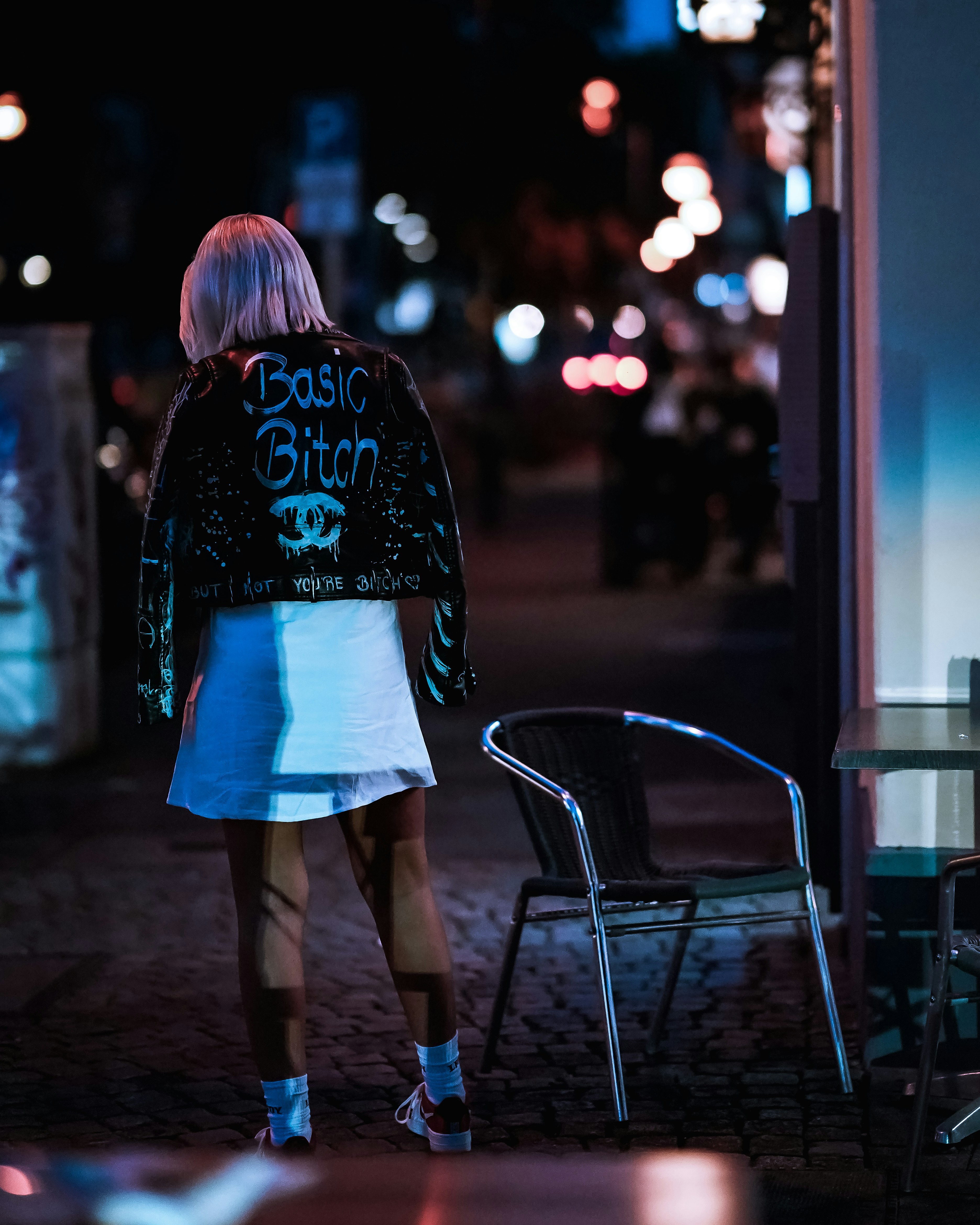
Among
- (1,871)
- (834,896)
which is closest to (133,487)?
(1,871)

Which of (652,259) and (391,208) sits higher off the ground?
(391,208)

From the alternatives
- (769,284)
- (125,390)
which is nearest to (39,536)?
(125,390)

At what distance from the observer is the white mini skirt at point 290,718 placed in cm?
368

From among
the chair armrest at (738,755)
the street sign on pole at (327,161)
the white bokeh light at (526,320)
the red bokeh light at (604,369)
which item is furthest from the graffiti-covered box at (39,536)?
the white bokeh light at (526,320)

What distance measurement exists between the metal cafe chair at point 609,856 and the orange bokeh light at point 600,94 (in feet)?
68.7

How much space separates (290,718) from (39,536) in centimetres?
597

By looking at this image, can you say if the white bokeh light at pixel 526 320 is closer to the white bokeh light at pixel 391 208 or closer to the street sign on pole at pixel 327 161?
the white bokeh light at pixel 391 208

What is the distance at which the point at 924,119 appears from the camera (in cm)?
443

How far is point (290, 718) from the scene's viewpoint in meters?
3.69

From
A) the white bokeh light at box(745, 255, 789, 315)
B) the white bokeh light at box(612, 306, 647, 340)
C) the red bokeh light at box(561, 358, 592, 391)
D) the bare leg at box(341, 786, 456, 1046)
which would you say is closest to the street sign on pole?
the white bokeh light at box(745, 255, 789, 315)

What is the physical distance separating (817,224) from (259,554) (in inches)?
103

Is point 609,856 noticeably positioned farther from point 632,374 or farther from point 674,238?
point 674,238

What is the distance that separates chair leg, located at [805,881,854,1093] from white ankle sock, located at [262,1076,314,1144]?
129 centimetres

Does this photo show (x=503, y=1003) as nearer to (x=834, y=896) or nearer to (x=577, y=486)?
(x=834, y=896)
